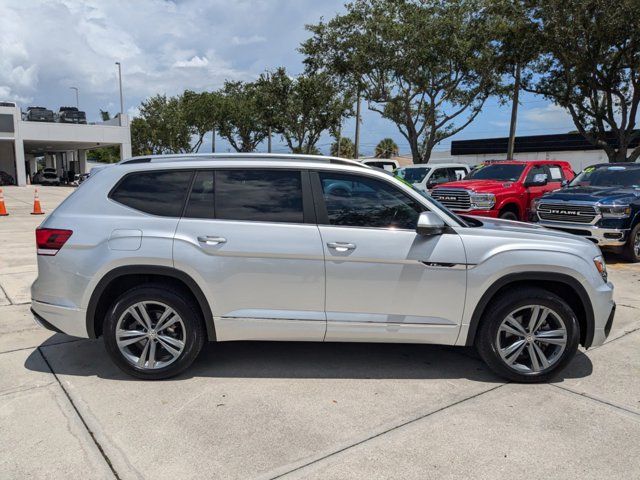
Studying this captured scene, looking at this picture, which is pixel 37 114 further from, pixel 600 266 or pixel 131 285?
pixel 600 266

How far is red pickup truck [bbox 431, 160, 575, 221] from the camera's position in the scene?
35.8 ft

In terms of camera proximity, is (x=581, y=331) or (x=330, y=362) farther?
(x=330, y=362)

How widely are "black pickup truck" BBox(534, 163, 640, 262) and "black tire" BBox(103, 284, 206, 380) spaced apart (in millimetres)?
7577

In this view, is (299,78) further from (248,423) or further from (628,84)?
(248,423)

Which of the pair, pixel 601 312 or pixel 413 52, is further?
pixel 413 52

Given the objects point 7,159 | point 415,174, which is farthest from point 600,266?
point 7,159

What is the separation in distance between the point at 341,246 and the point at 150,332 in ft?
5.42

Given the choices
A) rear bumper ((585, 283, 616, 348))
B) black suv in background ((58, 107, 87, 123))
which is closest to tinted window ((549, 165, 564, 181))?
rear bumper ((585, 283, 616, 348))

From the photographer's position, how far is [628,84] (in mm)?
20453

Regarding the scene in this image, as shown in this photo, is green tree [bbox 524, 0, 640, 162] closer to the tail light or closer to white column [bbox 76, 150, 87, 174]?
the tail light

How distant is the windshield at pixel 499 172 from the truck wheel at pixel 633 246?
3.22 meters

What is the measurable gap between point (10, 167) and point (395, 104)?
1475 inches

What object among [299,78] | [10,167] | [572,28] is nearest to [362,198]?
[572,28]

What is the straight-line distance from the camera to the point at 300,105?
30.2 metres
